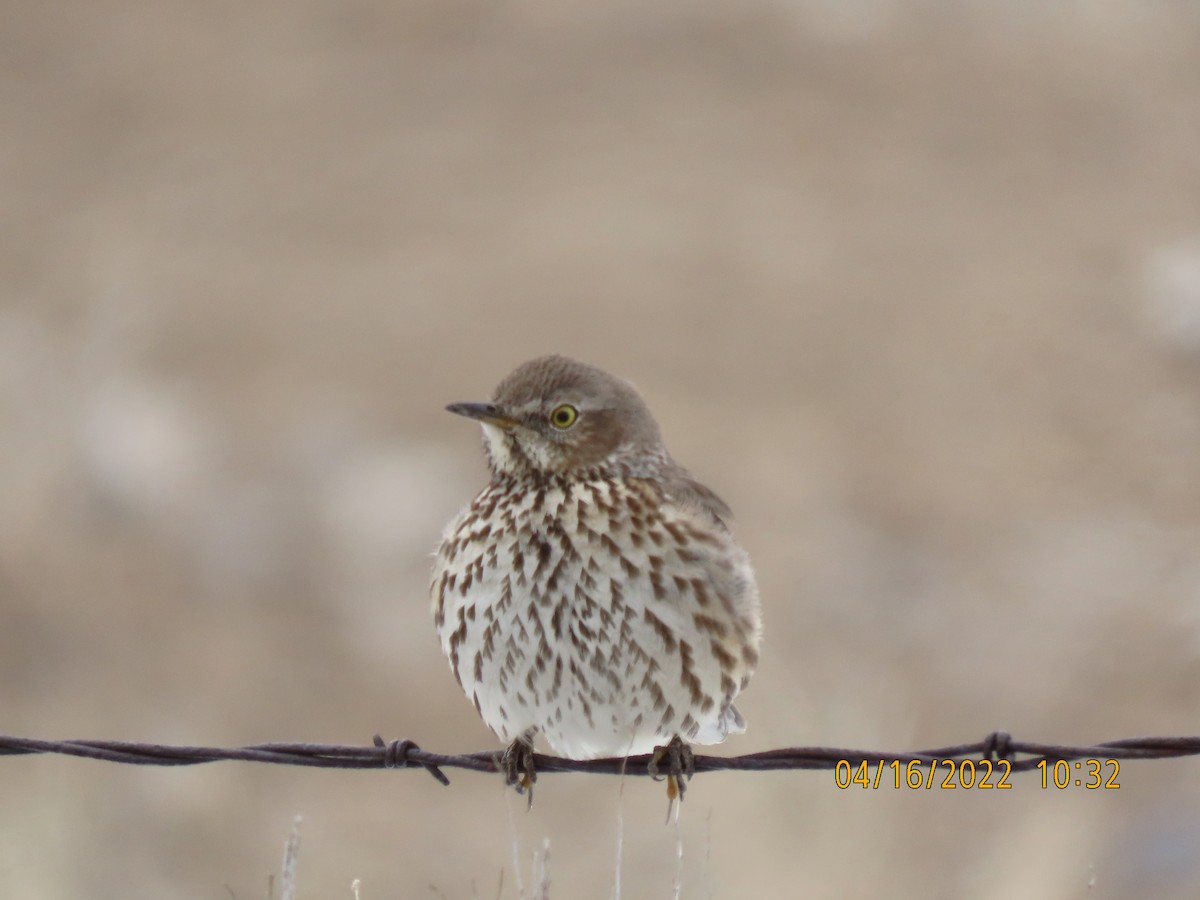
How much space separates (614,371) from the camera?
19.9 metres

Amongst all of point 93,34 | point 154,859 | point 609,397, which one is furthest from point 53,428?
point 609,397

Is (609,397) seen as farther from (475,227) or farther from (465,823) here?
(475,227)

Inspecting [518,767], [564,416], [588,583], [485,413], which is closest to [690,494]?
[564,416]

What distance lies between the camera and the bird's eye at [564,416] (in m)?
6.98

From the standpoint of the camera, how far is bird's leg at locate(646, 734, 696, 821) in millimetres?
6699

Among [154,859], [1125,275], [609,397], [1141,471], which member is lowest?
[154,859]

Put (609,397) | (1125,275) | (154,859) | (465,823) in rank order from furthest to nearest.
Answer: (1125,275) → (465,823) → (154,859) → (609,397)

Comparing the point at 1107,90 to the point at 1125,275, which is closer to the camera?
the point at 1125,275

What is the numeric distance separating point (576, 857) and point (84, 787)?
352 centimetres

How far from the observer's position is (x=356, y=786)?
1480 centimetres

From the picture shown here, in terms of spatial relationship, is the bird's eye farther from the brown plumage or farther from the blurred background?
the blurred background

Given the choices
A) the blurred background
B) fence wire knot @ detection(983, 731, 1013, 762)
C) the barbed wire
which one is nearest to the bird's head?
the barbed wire
